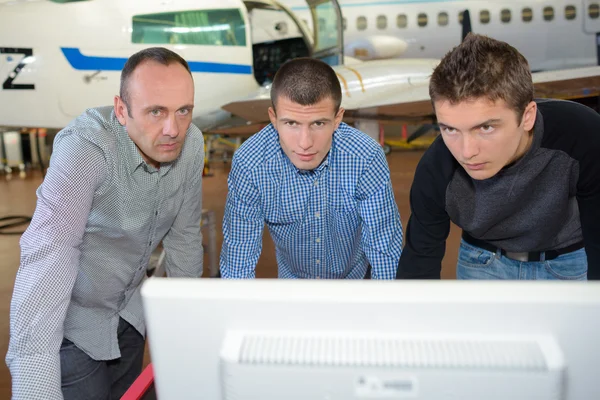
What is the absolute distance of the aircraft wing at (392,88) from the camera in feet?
17.8

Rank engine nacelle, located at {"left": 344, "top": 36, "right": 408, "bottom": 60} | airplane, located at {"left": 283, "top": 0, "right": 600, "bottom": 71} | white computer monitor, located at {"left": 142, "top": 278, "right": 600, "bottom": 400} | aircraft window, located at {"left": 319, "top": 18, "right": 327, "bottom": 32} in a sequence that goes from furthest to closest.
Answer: airplane, located at {"left": 283, "top": 0, "right": 600, "bottom": 71}
engine nacelle, located at {"left": 344, "top": 36, "right": 408, "bottom": 60}
aircraft window, located at {"left": 319, "top": 18, "right": 327, "bottom": 32}
white computer monitor, located at {"left": 142, "top": 278, "right": 600, "bottom": 400}

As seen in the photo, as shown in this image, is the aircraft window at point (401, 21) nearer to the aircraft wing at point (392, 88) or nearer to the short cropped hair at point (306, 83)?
the aircraft wing at point (392, 88)

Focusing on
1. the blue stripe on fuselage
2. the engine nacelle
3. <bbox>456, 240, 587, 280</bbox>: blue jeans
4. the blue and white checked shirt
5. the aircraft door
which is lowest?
<bbox>456, 240, 587, 280</bbox>: blue jeans

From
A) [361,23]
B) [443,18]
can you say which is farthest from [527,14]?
[361,23]

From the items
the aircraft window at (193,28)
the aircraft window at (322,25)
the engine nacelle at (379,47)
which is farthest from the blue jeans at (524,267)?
Result: the engine nacelle at (379,47)

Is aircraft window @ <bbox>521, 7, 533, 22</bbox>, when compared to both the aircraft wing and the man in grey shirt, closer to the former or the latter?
the aircraft wing

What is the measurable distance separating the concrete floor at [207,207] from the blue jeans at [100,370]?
1003 millimetres

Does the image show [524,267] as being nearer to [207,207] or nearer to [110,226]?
[110,226]

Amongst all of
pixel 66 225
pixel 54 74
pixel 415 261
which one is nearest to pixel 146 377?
pixel 66 225

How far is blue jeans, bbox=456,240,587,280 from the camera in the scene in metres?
1.82

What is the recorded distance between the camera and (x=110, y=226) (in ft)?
5.57

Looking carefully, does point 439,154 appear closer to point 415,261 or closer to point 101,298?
point 415,261

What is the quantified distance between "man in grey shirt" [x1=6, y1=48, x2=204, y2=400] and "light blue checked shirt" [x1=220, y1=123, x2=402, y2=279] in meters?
0.21

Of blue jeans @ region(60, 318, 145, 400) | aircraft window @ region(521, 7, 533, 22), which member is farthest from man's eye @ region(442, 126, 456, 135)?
aircraft window @ region(521, 7, 533, 22)
